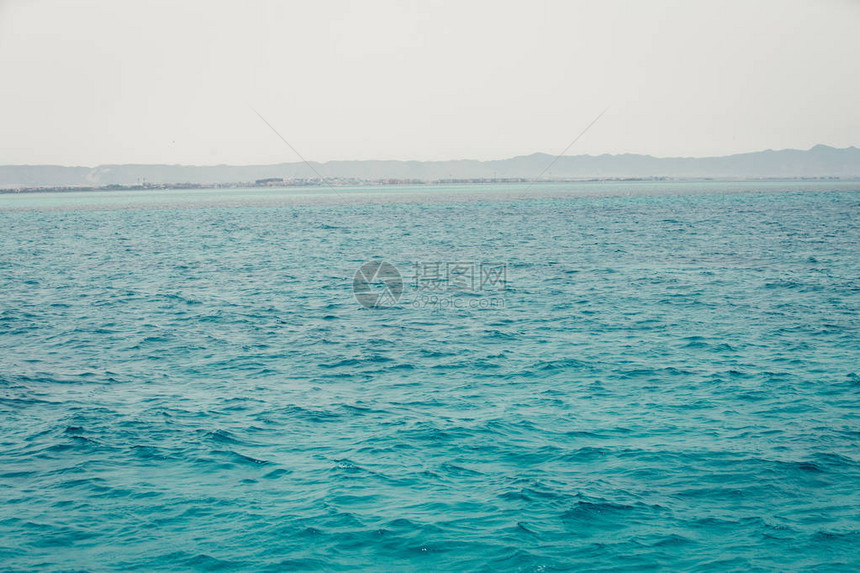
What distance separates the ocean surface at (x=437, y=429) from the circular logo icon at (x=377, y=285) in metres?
0.66

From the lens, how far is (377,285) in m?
45.9

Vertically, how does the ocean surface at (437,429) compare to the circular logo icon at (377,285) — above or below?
below

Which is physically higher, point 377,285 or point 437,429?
point 377,285

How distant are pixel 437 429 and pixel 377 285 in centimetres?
2727

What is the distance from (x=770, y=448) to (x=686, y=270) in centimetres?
3374

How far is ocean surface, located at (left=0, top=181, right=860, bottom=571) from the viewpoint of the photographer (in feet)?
44.9

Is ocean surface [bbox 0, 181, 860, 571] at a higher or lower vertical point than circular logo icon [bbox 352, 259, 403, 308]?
lower

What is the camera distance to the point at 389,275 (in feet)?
165

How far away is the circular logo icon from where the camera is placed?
40.0 m

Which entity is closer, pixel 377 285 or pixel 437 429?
pixel 437 429

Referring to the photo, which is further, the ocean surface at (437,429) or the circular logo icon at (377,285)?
the circular logo icon at (377,285)

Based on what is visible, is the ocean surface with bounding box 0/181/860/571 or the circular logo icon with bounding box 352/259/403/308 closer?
the ocean surface with bounding box 0/181/860/571

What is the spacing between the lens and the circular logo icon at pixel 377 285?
40.0 metres

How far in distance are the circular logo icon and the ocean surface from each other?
2.18 ft
